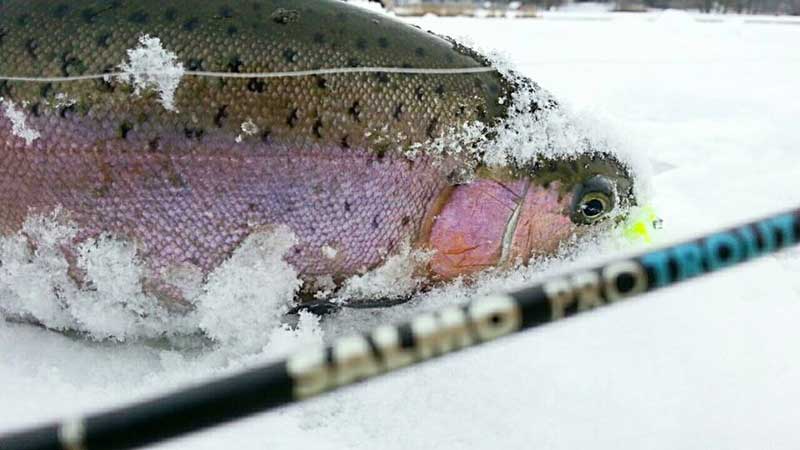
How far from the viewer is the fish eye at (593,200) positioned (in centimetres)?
185

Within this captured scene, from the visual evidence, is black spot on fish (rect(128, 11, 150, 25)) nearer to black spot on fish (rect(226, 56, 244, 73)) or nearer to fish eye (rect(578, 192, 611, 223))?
black spot on fish (rect(226, 56, 244, 73))

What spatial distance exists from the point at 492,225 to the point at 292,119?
0.57 meters

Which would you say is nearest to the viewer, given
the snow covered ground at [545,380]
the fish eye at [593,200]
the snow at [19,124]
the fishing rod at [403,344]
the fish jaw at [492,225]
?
the fishing rod at [403,344]

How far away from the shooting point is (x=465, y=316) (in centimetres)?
63

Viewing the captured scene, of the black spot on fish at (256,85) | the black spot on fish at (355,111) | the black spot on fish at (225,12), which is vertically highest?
the black spot on fish at (225,12)

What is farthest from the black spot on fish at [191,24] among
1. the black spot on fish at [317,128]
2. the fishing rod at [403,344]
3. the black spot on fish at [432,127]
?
the fishing rod at [403,344]

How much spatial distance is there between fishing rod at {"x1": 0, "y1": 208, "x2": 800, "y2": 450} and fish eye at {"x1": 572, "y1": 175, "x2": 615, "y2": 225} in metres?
1.10

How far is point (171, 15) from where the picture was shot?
159 centimetres

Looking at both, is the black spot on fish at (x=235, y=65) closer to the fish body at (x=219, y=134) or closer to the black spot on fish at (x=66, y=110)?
the fish body at (x=219, y=134)

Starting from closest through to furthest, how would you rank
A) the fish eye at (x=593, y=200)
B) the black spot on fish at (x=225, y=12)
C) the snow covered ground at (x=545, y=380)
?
the snow covered ground at (x=545, y=380) → the black spot on fish at (x=225, y=12) → the fish eye at (x=593, y=200)

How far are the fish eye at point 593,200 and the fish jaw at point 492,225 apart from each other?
0.13ft

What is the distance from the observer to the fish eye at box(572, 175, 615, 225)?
185cm

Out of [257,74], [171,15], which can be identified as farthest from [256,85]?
[171,15]

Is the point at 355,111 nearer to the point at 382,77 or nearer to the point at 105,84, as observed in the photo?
the point at 382,77
